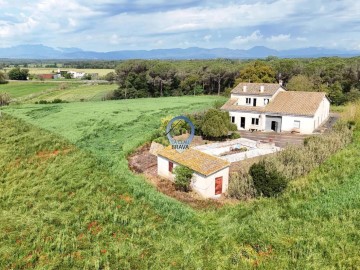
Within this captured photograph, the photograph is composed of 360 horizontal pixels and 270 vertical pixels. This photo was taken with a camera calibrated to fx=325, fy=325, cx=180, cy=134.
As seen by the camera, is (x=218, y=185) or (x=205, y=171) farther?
(x=218, y=185)

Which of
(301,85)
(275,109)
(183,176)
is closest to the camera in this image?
(183,176)

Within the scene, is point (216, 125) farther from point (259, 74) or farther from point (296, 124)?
point (259, 74)

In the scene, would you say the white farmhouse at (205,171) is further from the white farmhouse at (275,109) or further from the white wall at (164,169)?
the white farmhouse at (275,109)

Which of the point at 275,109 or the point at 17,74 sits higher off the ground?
the point at 17,74

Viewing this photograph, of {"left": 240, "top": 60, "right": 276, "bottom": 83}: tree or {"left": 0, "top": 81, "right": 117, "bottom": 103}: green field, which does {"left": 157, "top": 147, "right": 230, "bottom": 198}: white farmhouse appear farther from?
{"left": 0, "top": 81, "right": 117, "bottom": 103}: green field

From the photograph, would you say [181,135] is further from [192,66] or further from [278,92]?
[192,66]

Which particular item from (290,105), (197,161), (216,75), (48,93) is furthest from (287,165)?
(48,93)

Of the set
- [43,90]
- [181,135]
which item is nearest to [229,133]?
[181,135]
